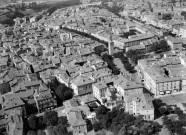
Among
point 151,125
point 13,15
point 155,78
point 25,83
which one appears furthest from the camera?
point 13,15

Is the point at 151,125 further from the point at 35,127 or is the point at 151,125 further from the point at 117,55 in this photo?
the point at 117,55

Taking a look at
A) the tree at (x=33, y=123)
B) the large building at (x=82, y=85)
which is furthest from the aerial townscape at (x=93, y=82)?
the large building at (x=82, y=85)

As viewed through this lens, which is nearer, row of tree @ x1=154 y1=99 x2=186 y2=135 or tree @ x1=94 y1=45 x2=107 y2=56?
row of tree @ x1=154 y1=99 x2=186 y2=135

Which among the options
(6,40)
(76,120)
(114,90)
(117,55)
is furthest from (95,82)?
(6,40)

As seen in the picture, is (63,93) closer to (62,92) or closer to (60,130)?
(62,92)

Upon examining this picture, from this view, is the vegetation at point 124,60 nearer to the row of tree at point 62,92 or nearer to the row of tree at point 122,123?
the row of tree at point 62,92

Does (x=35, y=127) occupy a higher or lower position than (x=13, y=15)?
lower

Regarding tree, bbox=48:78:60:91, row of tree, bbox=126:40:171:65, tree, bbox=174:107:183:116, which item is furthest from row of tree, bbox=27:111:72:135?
row of tree, bbox=126:40:171:65

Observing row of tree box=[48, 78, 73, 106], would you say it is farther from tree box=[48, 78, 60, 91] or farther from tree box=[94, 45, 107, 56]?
tree box=[94, 45, 107, 56]
